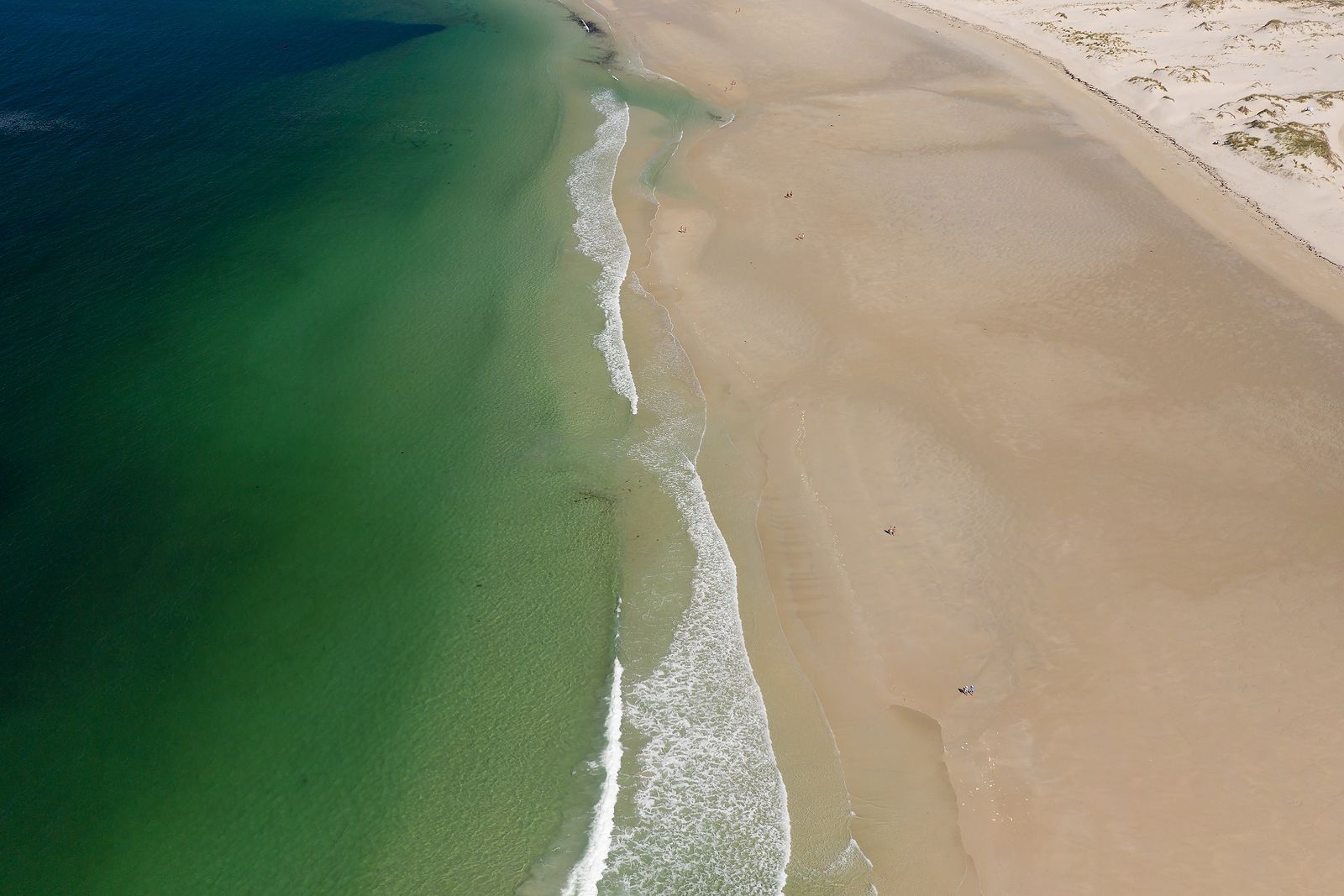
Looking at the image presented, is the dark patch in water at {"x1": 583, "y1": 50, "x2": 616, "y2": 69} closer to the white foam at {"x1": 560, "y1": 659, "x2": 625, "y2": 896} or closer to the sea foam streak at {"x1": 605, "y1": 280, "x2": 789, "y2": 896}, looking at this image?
the sea foam streak at {"x1": 605, "y1": 280, "x2": 789, "y2": 896}

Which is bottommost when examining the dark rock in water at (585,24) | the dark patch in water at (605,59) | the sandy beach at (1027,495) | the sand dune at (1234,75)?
the sandy beach at (1027,495)

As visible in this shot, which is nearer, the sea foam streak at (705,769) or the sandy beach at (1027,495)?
the sea foam streak at (705,769)

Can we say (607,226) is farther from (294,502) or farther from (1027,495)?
(1027,495)

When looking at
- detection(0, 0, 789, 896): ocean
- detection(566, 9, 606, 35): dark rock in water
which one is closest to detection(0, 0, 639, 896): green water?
detection(0, 0, 789, 896): ocean

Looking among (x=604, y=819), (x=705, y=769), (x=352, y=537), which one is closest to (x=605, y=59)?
(x=352, y=537)

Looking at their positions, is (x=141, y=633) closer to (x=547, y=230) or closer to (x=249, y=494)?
(x=249, y=494)

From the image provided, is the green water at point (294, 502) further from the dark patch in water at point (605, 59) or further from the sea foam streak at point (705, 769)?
the dark patch in water at point (605, 59)

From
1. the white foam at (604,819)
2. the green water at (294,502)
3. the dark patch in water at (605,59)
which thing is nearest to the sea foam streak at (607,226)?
the green water at (294,502)
